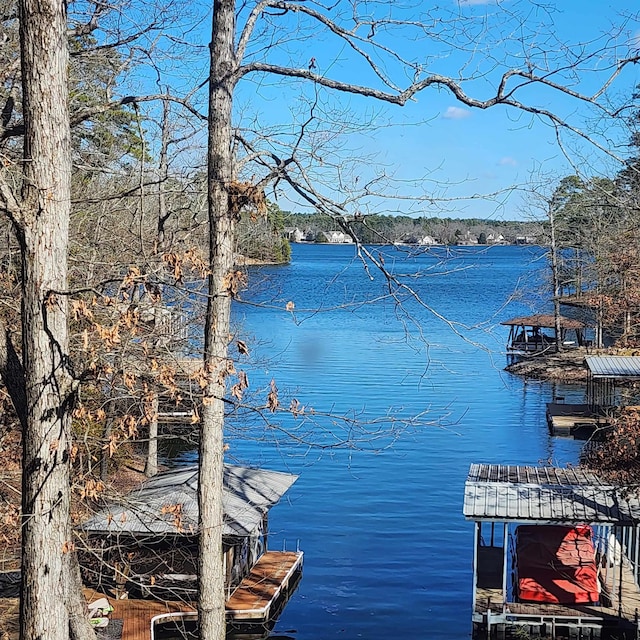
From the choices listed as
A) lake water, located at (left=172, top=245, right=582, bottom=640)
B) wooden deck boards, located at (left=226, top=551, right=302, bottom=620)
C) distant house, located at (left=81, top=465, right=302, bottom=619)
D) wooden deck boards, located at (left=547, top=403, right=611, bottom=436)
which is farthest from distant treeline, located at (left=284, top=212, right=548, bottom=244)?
wooden deck boards, located at (left=547, top=403, right=611, bottom=436)

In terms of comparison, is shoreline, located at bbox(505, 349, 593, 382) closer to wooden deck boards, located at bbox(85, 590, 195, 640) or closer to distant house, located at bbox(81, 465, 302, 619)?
distant house, located at bbox(81, 465, 302, 619)

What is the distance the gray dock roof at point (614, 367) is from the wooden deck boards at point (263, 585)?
13579 millimetres

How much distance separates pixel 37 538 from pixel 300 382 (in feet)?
103

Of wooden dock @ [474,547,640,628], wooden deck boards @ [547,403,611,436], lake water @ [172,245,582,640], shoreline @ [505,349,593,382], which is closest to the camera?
lake water @ [172,245,582,640]

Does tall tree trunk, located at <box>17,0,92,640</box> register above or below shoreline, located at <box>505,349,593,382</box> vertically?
above

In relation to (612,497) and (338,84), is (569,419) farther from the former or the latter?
(338,84)

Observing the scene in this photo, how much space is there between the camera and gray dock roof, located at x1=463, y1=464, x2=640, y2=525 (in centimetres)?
1457

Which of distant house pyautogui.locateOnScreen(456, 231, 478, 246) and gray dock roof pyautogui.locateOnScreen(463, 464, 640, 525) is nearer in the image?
distant house pyautogui.locateOnScreen(456, 231, 478, 246)

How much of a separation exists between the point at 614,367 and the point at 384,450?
28.7 feet

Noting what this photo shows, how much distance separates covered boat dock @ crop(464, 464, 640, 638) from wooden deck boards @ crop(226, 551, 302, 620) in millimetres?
3794

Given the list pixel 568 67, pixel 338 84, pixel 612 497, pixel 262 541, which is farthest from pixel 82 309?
pixel 262 541

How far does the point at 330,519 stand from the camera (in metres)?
23.6

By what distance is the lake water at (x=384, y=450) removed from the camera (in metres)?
12.2

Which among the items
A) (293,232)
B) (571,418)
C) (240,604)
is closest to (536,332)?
(571,418)
